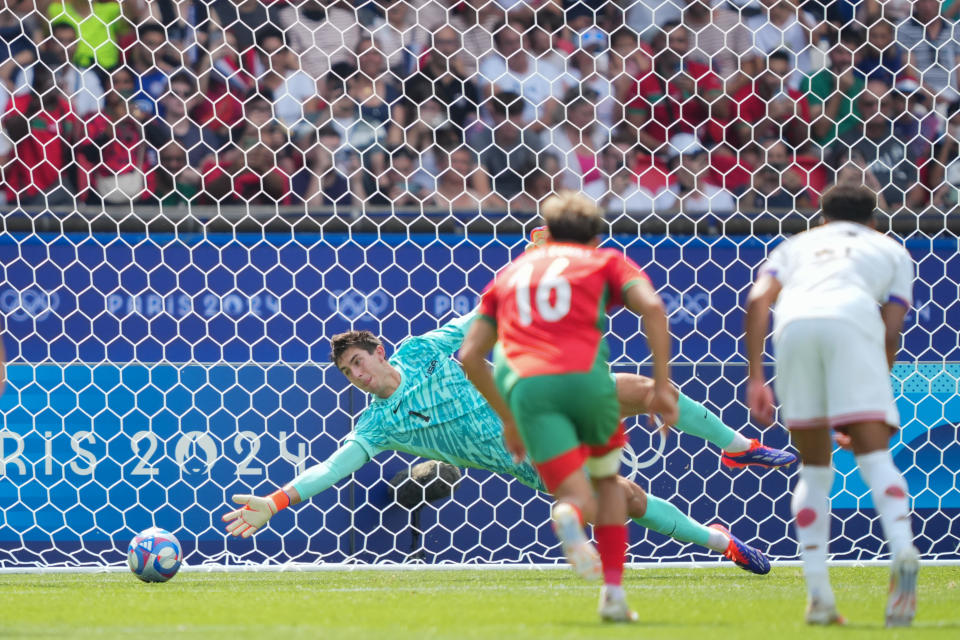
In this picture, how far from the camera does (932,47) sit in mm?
8633

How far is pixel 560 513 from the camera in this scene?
3580mm

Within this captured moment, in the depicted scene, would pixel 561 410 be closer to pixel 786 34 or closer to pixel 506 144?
pixel 506 144

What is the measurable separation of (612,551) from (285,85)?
5164mm

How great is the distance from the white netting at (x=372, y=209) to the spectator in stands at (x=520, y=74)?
3 centimetres

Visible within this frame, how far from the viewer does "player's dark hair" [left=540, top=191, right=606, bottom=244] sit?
3998 mm

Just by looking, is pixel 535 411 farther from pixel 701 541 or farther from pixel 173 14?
pixel 173 14

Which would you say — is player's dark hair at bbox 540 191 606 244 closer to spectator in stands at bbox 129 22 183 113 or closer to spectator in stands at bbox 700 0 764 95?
spectator in stands at bbox 129 22 183 113

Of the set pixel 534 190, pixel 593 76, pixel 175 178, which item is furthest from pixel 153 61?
pixel 593 76

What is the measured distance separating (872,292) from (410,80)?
4.87m

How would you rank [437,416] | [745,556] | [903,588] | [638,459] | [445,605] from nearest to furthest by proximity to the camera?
[903,588] < [445,605] < [745,556] < [437,416] < [638,459]

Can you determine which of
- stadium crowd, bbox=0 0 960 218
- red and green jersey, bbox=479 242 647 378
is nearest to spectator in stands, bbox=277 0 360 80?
stadium crowd, bbox=0 0 960 218

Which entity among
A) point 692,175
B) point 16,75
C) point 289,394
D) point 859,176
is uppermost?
point 16,75

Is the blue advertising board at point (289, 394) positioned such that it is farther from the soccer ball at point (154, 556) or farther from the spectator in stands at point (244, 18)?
the spectator in stands at point (244, 18)

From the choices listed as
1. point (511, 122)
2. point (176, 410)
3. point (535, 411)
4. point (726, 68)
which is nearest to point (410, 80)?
point (511, 122)
